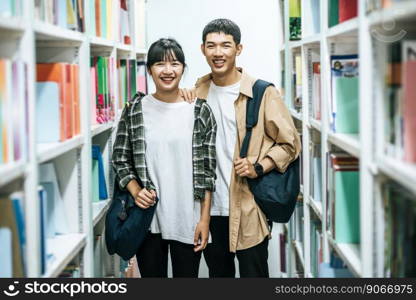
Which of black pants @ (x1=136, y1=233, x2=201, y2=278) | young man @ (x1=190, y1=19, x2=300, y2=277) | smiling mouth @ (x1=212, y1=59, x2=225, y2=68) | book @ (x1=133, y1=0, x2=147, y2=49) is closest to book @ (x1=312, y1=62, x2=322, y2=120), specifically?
young man @ (x1=190, y1=19, x2=300, y2=277)

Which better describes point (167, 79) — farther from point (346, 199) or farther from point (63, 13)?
point (346, 199)

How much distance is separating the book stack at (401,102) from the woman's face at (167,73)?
3.42ft

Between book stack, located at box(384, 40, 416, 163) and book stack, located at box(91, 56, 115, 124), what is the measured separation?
57.1 inches

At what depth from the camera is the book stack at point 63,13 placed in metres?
1.81

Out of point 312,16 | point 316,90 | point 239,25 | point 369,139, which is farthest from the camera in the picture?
point 239,25

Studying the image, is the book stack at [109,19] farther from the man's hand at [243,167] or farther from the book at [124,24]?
the man's hand at [243,167]

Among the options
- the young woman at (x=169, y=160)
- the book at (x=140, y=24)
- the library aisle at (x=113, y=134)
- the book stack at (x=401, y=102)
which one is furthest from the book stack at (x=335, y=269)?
the book at (x=140, y=24)

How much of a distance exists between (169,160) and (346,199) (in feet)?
2.30

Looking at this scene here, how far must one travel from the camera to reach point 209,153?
2279 millimetres

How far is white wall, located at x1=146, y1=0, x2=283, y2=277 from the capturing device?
4.11m

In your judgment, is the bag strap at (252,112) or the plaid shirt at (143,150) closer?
the plaid shirt at (143,150)

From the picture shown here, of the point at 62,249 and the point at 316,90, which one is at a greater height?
the point at 316,90

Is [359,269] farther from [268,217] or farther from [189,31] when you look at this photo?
[189,31]

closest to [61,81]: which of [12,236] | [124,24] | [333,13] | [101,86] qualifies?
[12,236]
